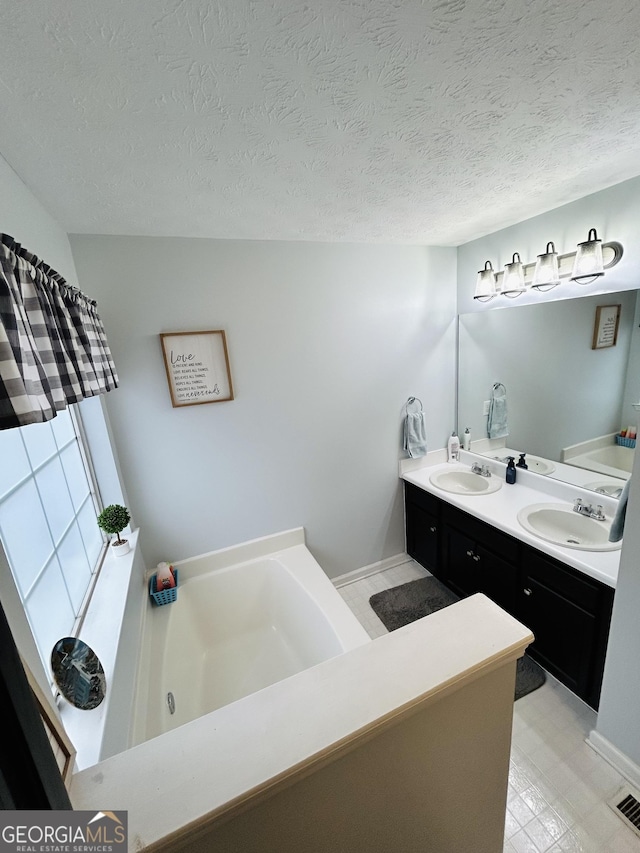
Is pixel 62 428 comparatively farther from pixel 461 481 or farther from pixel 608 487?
pixel 608 487

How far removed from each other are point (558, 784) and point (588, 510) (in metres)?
1.20

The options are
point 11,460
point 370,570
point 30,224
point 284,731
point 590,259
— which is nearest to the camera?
point 284,731

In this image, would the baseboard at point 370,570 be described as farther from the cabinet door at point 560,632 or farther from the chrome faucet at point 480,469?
the cabinet door at point 560,632

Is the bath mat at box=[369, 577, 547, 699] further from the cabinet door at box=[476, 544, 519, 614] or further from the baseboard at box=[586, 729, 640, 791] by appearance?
the baseboard at box=[586, 729, 640, 791]

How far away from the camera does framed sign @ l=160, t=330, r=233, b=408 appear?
1.79 metres

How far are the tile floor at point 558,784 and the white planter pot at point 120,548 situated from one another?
1.93m

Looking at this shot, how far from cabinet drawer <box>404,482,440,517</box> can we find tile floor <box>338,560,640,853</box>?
3.41ft

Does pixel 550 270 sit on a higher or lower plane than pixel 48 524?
higher

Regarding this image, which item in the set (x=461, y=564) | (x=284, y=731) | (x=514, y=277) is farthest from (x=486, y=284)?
(x=284, y=731)

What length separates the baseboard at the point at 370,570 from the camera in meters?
2.53

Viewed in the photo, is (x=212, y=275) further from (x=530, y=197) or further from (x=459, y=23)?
(x=530, y=197)

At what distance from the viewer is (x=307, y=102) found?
0.86 meters

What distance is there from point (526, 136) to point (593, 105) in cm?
17

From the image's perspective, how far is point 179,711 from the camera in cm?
157
